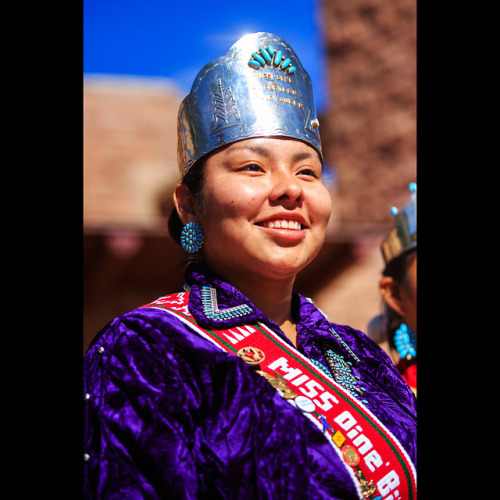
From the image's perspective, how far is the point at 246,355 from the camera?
177cm

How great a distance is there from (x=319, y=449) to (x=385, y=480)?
0.23 metres

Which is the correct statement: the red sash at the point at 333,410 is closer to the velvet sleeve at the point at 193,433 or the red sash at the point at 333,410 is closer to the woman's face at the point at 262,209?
the velvet sleeve at the point at 193,433

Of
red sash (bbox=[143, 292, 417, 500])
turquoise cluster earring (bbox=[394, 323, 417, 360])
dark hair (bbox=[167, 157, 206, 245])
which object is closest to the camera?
red sash (bbox=[143, 292, 417, 500])

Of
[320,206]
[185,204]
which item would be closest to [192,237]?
[185,204]

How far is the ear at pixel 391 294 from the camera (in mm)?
3535

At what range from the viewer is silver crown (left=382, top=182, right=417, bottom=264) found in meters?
3.46

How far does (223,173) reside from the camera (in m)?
2.00

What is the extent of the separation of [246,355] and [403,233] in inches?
79.1

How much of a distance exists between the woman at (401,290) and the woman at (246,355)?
3.28ft

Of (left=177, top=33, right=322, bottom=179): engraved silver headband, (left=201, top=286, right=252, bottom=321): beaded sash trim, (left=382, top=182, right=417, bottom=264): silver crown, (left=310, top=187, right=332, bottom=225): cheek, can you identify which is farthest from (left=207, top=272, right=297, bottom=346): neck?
(left=382, top=182, right=417, bottom=264): silver crown

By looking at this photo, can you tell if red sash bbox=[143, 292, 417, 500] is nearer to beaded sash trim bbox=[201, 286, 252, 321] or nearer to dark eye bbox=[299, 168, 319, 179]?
beaded sash trim bbox=[201, 286, 252, 321]

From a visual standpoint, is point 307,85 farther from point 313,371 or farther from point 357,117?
point 357,117

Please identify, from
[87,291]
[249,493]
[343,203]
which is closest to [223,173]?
[249,493]

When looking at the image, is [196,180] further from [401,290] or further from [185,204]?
[401,290]
